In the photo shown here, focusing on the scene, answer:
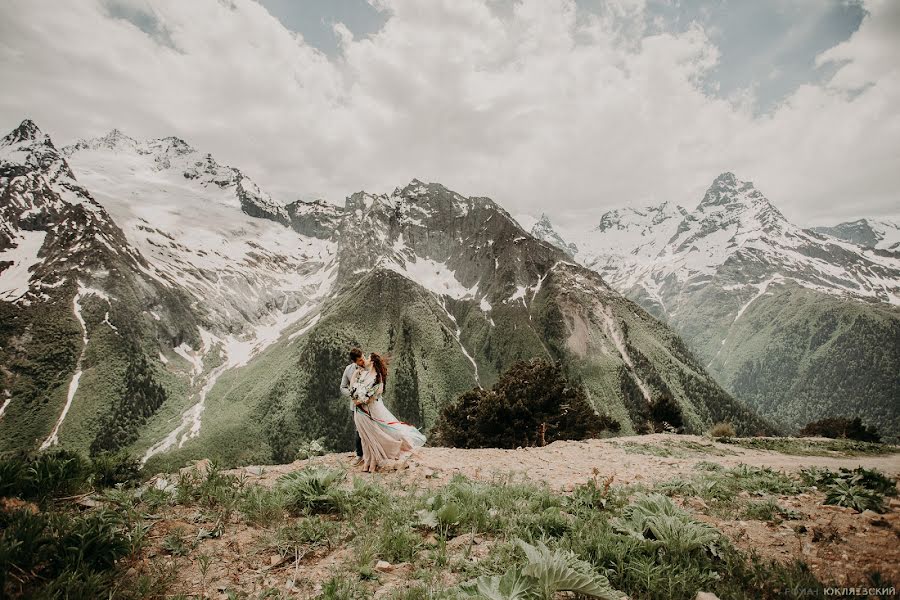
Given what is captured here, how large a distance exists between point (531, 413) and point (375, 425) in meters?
21.6

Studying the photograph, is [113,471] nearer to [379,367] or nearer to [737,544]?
[379,367]

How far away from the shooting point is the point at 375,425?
1162 cm

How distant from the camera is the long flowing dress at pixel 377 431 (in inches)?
447

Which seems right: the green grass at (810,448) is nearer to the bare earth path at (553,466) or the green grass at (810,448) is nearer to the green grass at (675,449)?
the green grass at (675,449)

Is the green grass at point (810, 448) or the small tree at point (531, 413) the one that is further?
the small tree at point (531, 413)

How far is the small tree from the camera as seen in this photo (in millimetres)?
30781

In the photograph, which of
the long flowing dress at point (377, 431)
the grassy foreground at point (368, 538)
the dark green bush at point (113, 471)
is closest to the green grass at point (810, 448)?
the grassy foreground at point (368, 538)

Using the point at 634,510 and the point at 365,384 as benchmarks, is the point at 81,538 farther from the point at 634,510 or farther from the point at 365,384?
the point at 365,384

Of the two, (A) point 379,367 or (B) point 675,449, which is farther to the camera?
(B) point 675,449

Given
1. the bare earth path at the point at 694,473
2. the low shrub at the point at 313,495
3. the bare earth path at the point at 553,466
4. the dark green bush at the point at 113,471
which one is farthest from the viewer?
the bare earth path at the point at 553,466

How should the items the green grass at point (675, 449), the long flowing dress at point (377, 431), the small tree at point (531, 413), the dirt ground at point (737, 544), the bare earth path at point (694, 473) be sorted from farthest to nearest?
1. the small tree at point (531, 413)
2. the green grass at point (675, 449)
3. the long flowing dress at point (377, 431)
4. the bare earth path at point (694, 473)
5. the dirt ground at point (737, 544)

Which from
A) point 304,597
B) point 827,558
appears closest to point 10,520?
point 304,597

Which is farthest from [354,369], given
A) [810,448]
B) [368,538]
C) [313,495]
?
[810,448]

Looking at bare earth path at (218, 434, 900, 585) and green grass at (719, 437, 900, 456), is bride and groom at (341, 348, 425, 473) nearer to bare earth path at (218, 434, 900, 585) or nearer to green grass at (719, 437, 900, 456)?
bare earth path at (218, 434, 900, 585)
